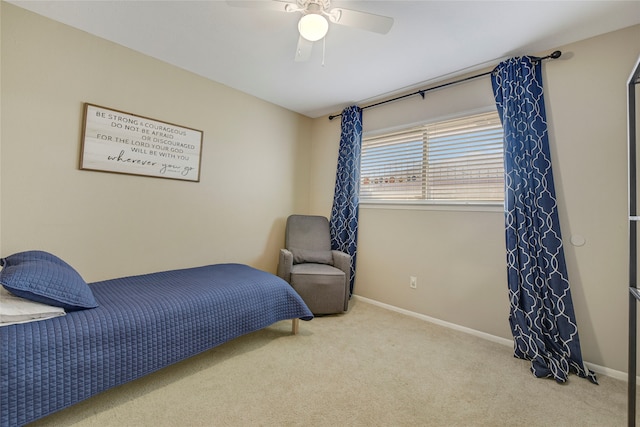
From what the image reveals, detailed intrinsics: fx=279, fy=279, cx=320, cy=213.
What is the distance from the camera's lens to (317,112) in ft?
12.2

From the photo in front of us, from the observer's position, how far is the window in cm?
248

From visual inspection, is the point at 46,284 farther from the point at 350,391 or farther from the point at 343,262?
the point at 343,262

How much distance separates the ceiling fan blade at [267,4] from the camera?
1.52 meters

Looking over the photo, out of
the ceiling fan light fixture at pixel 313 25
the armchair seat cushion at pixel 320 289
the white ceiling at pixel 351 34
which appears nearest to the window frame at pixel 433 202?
the white ceiling at pixel 351 34

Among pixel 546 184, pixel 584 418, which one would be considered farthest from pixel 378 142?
pixel 584 418

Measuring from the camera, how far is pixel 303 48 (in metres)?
1.86

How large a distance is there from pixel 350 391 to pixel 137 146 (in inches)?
98.9

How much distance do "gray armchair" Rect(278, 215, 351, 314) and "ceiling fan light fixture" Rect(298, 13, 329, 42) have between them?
198 centimetres

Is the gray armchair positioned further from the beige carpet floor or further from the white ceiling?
the white ceiling

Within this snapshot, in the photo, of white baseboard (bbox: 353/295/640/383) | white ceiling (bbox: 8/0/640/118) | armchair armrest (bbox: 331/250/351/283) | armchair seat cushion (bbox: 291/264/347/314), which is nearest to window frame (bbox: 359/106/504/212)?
white ceiling (bbox: 8/0/640/118)

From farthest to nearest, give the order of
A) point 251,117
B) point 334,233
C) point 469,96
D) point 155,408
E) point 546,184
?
point 334,233 < point 251,117 < point 469,96 < point 546,184 < point 155,408

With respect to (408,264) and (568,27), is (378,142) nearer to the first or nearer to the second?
(408,264)

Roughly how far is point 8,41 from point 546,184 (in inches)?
153

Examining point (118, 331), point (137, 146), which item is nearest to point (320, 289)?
point (118, 331)
